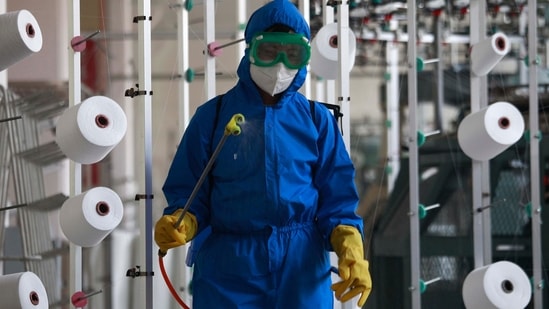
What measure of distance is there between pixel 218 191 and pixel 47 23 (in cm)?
200

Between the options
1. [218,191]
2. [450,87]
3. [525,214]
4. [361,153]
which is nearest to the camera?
[218,191]

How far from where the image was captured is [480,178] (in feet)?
21.9

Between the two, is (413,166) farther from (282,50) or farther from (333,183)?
(282,50)

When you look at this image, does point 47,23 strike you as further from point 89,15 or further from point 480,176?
point 480,176

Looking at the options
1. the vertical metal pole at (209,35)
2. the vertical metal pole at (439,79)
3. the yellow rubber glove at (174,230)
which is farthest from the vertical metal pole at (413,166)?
the yellow rubber glove at (174,230)

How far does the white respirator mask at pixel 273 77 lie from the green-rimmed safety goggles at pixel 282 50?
0.10ft

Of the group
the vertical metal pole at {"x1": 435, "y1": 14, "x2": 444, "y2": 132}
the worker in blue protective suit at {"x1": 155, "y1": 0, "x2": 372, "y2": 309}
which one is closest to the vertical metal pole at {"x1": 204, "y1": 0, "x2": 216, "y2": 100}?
the worker in blue protective suit at {"x1": 155, "y1": 0, "x2": 372, "y2": 309}

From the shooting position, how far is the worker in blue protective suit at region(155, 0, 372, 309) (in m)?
3.91

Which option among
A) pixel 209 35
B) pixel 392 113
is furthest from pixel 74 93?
pixel 392 113

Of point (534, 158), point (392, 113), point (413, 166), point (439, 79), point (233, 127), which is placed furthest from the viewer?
point (392, 113)

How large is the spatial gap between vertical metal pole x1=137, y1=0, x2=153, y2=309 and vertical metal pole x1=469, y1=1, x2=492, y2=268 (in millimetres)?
2359

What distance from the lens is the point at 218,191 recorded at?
3998mm

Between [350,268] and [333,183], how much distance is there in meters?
0.36

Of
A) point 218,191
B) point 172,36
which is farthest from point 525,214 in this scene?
point 218,191
